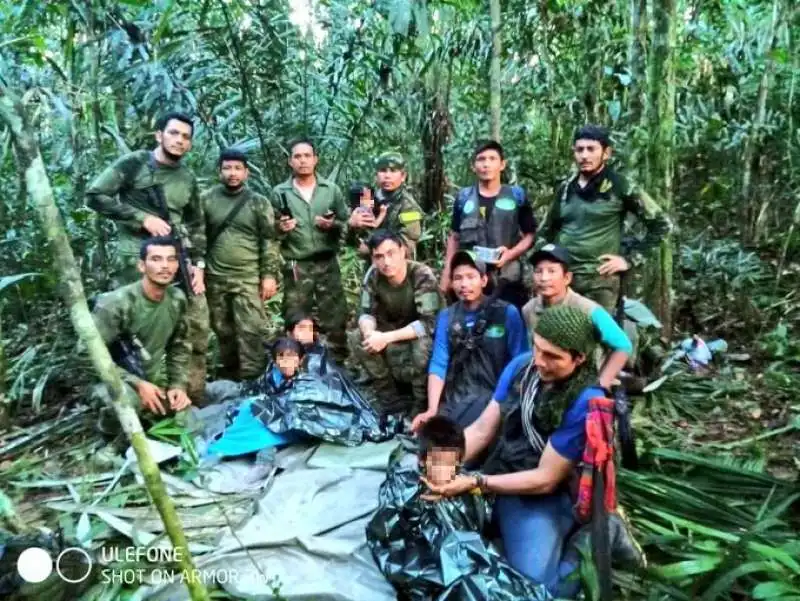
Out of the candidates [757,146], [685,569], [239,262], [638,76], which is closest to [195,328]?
[239,262]

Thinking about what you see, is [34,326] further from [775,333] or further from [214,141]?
[775,333]

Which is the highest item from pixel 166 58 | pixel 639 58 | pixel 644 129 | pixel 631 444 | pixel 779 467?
pixel 166 58

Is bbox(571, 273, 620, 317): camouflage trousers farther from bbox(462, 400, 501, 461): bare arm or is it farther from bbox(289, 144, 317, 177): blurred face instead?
bbox(289, 144, 317, 177): blurred face

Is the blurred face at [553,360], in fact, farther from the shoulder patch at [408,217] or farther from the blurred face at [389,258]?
the shoulder patch at [408,217]

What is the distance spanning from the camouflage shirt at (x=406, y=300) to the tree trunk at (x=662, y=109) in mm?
2086

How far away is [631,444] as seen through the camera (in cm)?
389

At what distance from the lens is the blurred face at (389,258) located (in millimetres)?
4680

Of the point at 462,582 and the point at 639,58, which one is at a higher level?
the point at 639,58

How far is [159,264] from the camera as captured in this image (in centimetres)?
443

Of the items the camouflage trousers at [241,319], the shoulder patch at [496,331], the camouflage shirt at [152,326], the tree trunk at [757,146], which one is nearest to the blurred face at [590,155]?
the shoulder patch at [496,331]

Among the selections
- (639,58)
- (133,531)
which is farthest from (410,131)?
(133,531)

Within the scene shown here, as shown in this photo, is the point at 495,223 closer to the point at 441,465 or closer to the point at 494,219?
the point at 494,219

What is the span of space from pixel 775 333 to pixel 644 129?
2.05 meters

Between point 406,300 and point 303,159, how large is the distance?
4.65 ft
